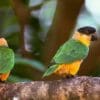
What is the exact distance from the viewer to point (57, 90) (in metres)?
1.73

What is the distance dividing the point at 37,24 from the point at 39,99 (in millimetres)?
1449

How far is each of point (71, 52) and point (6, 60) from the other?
0.32 m

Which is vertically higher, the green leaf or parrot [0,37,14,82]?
parrot [0,37,14,82]

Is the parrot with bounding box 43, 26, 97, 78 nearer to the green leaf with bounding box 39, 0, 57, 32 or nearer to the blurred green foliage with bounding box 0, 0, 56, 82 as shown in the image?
the blurred green foliage with bounding box 0, 0, 56, 82

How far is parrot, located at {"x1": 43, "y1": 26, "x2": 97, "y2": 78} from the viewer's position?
74.5 inches

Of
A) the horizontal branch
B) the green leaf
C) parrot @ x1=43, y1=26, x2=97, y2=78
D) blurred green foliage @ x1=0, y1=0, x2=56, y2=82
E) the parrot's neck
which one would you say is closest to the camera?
the horizontal branch

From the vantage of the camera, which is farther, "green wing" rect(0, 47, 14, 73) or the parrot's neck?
the parrot's neck

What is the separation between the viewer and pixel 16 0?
278 cm

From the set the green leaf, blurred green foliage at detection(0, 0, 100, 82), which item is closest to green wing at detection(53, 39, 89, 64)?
blurred green foliage at detection(0, 0, 100, 82)

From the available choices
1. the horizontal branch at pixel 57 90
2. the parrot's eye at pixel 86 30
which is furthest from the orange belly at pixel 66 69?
the parrot's eye at pixel 86 30

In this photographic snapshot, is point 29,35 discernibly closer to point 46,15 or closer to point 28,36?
point 28,36

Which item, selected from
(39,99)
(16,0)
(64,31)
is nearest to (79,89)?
(39,99)

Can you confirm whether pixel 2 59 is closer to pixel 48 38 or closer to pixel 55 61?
pixel 55 61

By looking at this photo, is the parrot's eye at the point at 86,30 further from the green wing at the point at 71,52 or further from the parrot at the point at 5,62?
the parrot at the point at 5,62
